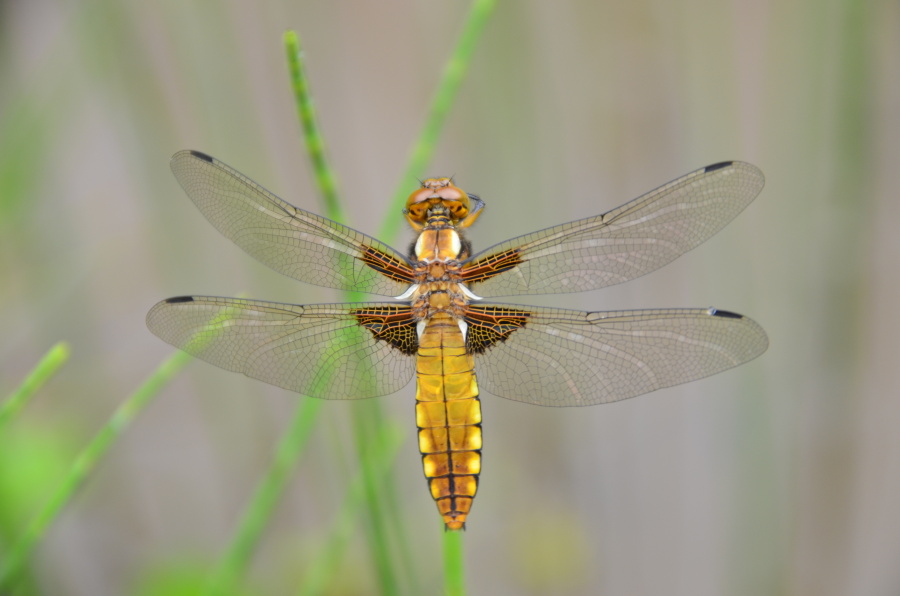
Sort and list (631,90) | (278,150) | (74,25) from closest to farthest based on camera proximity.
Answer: (74,25)
(631,90)
(278,150)

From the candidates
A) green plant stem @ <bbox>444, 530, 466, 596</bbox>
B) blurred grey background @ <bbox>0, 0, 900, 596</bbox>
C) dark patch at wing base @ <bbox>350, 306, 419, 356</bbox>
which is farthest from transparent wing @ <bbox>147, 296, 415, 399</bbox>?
green plant stem @ <bbox>444, 530, 466, 596</bbox>

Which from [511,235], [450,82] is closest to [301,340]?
[450,82]

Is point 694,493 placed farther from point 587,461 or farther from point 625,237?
point 625,237

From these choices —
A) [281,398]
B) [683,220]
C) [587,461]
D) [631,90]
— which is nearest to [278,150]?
[281,398]

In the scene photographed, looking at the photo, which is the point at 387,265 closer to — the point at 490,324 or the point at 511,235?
the point at 490,324

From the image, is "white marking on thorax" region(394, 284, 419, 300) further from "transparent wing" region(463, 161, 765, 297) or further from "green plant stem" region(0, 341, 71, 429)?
"green plant stem" region(0, 341, 71, 429)


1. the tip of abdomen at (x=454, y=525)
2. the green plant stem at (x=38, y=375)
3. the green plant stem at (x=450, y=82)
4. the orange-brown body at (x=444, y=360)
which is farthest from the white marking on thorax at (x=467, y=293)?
the green plant stem at (x=38, y=375)
